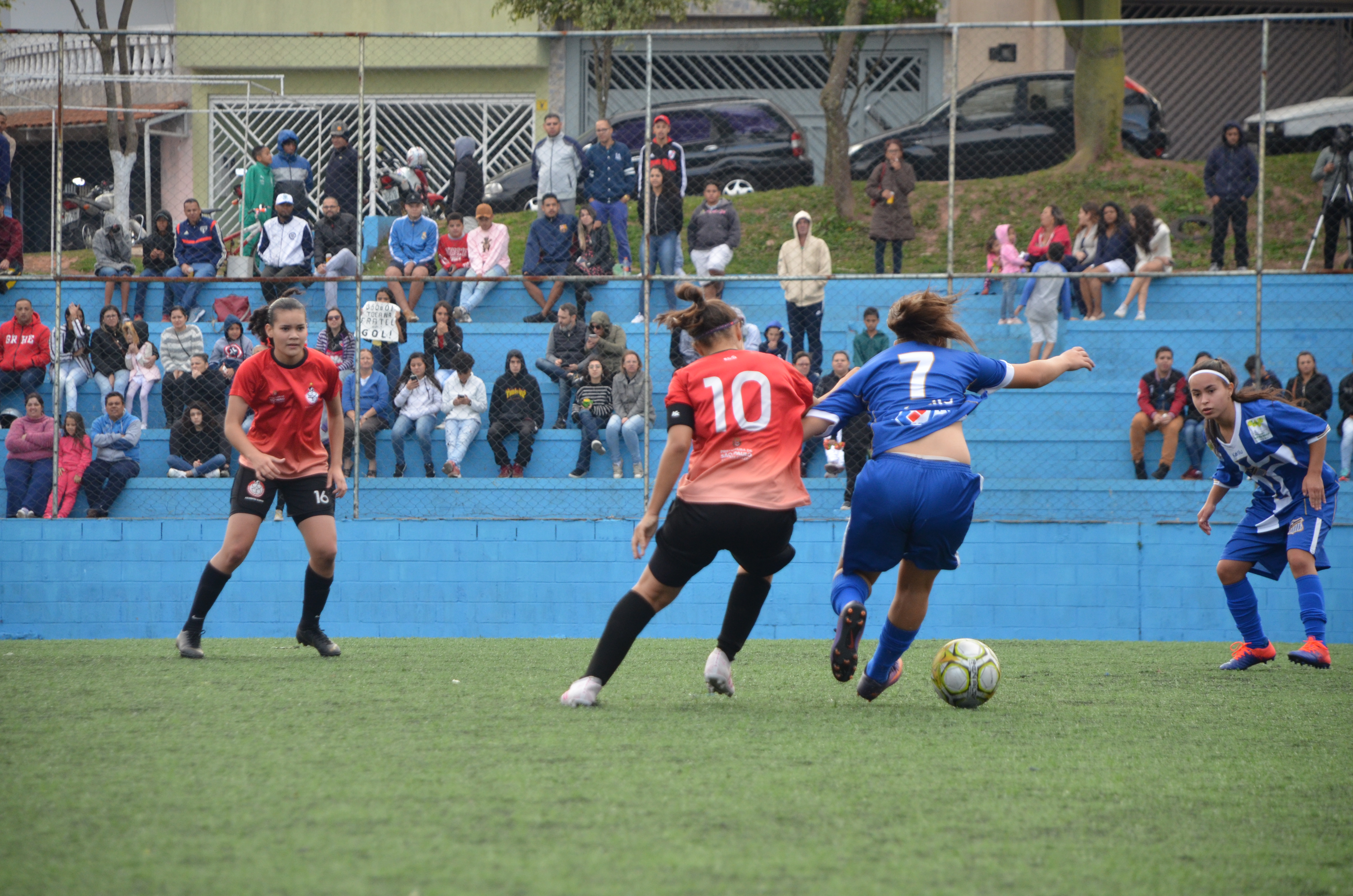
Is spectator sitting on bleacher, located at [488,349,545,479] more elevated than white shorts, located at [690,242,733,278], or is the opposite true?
white shorts, located at [690,242,733,278]


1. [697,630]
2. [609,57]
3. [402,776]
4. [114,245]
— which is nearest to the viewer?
[402,776]

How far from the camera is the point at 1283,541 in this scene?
675 cm

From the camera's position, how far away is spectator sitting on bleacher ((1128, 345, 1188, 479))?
11.3m

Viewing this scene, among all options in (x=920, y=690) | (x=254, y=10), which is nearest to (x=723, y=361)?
(x=920, y=690)

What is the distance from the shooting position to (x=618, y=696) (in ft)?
16.4

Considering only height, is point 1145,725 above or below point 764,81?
below

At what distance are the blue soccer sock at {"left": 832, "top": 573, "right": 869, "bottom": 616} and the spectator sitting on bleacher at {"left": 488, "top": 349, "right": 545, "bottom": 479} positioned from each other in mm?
7014

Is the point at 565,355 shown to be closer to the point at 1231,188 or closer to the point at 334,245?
the point at 334,245

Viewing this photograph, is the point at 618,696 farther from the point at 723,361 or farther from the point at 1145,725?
the point at 1145,725

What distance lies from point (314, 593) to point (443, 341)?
18.6 ft

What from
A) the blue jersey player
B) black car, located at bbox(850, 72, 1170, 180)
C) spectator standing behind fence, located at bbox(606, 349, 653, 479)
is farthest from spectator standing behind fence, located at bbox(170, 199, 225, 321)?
the blue jersey player

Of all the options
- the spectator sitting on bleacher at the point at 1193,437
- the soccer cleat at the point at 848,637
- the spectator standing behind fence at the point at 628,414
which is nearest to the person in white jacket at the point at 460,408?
the spectator standing behind fence at the point at 628,414

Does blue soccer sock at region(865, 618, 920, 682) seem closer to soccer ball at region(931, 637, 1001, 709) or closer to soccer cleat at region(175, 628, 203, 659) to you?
soccer ball at region(931, 637, 1001, 709)

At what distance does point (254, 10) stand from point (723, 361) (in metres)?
21.3
